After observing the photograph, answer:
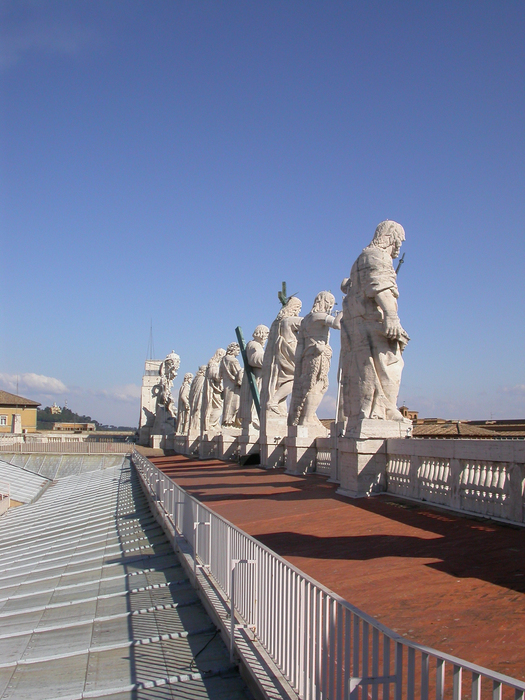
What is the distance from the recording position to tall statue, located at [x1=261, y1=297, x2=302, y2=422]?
1652 cm

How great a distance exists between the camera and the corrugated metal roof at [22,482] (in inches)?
941

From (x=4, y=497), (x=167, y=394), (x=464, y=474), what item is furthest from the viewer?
(x=167, y=394)

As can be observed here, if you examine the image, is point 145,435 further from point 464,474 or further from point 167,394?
point 464,474

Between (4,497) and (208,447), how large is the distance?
7.68 m

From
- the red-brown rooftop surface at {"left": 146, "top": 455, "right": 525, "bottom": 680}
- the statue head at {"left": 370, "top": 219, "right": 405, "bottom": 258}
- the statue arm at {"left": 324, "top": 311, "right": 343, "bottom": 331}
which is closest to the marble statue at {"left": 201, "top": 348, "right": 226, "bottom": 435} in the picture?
the statue arm at {"left": 324, "top": 311, "right": 343, "bottom": 331}

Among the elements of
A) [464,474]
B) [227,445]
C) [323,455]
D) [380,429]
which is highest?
[380,429]

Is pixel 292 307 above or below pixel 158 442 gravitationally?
above

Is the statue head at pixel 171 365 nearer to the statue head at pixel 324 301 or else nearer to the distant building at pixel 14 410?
the statue head at pixel 324 301

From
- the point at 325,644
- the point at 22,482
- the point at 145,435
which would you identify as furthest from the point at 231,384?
the point at 145,435

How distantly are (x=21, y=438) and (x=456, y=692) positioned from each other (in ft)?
150

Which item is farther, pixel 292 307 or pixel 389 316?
pixel 292 307

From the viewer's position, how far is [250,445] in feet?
62.7

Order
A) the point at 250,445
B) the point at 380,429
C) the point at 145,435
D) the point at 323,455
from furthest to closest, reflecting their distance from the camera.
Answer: the point at 145,435 → the point at 250,445 → the point at 323,455 → the point at 380,429

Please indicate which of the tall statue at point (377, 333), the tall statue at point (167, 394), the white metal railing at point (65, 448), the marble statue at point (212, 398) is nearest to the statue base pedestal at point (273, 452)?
the tall statue at point (377, 333)
